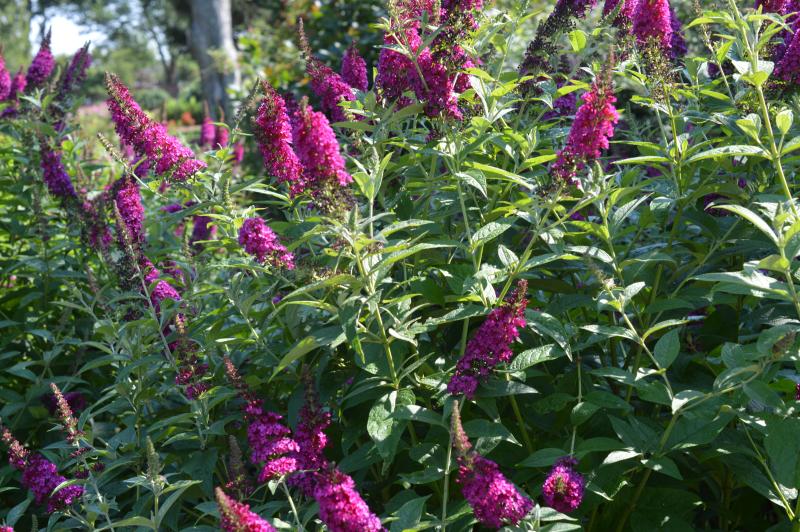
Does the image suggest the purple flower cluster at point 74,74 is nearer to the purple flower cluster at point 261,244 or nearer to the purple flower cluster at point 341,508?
the purple flower cluster at point 261,244

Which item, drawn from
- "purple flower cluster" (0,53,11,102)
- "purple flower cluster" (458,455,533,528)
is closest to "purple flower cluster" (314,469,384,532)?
"purple flower cluster" (458,455,533,528)

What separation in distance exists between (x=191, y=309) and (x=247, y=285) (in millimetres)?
443

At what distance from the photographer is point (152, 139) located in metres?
3.19

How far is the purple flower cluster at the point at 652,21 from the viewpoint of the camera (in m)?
3.22

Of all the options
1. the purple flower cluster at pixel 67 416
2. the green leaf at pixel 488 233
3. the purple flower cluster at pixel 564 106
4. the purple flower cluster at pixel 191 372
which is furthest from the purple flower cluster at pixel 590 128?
the purple flower cluster at pixel 67 416

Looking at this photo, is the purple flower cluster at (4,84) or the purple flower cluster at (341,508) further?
the purple flower cluster at (4,84)

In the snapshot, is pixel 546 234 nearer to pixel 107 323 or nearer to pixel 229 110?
pixel 107 323

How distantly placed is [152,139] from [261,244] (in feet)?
2.66

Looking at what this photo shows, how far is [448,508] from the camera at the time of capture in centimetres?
271

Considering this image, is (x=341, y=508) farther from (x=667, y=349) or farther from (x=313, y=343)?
(x=667, y=349)

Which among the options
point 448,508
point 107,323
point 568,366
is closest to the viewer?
point 448,508

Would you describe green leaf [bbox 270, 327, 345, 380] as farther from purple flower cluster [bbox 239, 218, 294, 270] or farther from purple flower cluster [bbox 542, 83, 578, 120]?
purple flower cluster [bbox 542, 83, 578, 120]

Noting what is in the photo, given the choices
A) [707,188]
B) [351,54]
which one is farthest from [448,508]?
[351,54]

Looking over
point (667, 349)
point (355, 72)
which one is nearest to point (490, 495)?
point (667, 349)
